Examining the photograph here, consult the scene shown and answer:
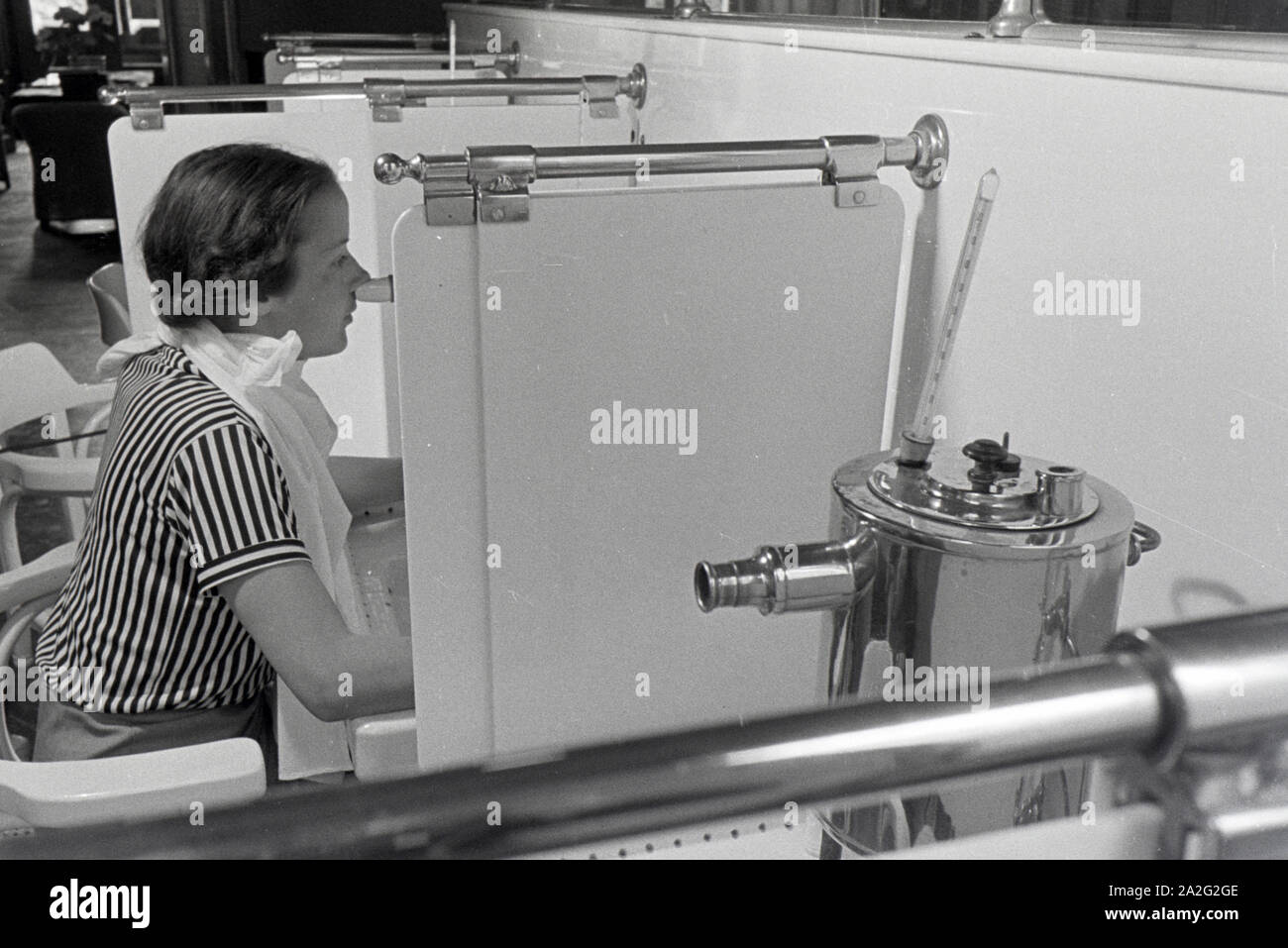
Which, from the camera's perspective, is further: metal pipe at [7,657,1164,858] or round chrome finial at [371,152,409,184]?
round chrome finial at [371,152,409,184]

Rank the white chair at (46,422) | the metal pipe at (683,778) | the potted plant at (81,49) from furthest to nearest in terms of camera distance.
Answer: the potted plant at (81,49)
the white chair at (46,422)
the metal pipe at (683,778)

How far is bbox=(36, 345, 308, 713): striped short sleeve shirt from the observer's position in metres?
1.14

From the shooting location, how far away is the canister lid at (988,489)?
67 cm

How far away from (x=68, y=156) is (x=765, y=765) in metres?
8.39

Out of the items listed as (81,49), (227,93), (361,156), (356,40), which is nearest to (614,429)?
(361,156)

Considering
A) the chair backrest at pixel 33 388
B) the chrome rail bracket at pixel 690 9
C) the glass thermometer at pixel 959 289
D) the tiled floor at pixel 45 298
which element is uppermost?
the chrome rail bracket at pixel 690 9

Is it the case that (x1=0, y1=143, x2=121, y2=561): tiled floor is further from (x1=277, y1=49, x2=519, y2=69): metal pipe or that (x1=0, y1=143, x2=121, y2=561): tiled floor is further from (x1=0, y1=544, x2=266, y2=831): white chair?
(x1=0, y1=544, x2=266, y2=831): white chair

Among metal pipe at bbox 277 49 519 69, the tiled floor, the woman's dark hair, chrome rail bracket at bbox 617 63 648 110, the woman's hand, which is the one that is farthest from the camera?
the tiled floor

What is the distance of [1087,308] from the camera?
89cm

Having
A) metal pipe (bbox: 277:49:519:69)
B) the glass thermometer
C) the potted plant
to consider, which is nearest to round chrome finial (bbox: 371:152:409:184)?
the glass thermometer

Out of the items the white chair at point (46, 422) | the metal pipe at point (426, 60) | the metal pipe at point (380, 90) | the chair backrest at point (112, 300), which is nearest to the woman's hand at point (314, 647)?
the white chair at point (46, 422)

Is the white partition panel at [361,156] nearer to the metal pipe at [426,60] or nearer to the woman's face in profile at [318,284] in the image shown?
the woman's face in profile at [318,284]

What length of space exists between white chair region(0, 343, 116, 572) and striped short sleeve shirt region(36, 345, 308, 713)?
503 millimetres
